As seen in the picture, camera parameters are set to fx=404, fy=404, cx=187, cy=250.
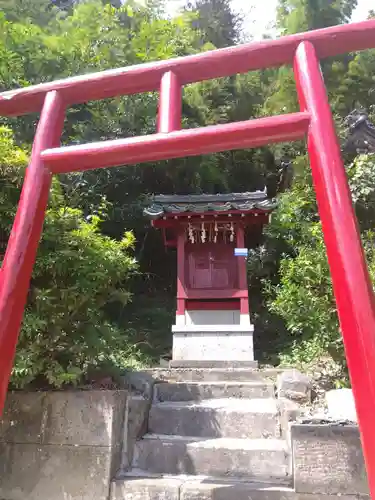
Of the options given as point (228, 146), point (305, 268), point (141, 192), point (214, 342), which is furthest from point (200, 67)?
point (141, 192)

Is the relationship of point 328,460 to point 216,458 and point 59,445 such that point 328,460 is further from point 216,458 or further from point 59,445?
point 59,445

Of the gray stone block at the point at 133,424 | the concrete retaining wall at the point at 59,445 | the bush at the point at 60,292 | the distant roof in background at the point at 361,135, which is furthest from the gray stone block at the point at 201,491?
the distant roof in background at the point at 361,135

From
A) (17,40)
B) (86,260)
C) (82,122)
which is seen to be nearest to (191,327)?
(86,260)

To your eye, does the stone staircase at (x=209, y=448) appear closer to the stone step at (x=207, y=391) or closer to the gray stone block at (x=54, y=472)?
the stone step at (x=207, y=391)

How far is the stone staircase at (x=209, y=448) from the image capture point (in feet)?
11.3

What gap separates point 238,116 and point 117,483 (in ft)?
57.9

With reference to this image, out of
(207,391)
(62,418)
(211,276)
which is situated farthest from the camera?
(211,276)

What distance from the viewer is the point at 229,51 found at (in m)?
3.27

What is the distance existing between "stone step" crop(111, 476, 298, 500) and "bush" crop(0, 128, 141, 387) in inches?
40.4

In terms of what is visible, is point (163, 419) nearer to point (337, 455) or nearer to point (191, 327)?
point (337, 455)

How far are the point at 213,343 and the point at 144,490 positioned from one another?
16.5 feet

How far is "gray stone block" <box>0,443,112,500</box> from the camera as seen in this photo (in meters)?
3.47

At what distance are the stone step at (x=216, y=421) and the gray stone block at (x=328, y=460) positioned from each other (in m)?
0.99

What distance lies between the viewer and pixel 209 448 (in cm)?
396
